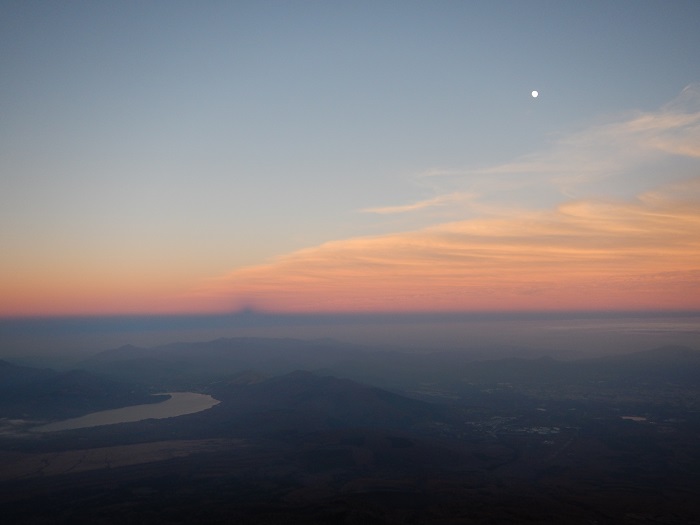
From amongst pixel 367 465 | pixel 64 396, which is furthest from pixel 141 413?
pixel 367 465

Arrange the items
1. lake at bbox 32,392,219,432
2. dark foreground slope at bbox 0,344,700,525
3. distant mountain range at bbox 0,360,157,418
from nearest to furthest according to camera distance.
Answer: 1. dark foreground slope at bbox 0,344,700,525
2. lake at bbox 32,392,219,432
3. distant mountain range at bbox 0,360,157,418

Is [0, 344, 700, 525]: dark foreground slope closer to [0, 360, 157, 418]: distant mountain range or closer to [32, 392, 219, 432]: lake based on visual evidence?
[32, 392, 219, 432]: lake

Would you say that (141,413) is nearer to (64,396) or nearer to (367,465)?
(64,396)

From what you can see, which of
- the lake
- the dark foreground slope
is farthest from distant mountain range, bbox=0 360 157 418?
the dark foreground slope

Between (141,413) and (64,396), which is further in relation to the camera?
(64,396)

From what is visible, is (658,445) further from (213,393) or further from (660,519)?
(213,393)

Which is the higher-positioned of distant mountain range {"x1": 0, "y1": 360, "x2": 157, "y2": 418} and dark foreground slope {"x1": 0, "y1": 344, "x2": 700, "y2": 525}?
dark foreground slope {"x1": 0, "y1": 344, "x2": 700, "y2": 525}

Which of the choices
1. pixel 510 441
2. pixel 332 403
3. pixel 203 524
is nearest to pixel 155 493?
pixel 203 524

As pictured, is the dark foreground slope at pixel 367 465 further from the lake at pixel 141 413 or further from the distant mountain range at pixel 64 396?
the distant mountain range at pixel 64 396

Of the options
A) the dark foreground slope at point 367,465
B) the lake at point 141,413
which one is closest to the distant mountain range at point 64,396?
the lake at point 141,413
